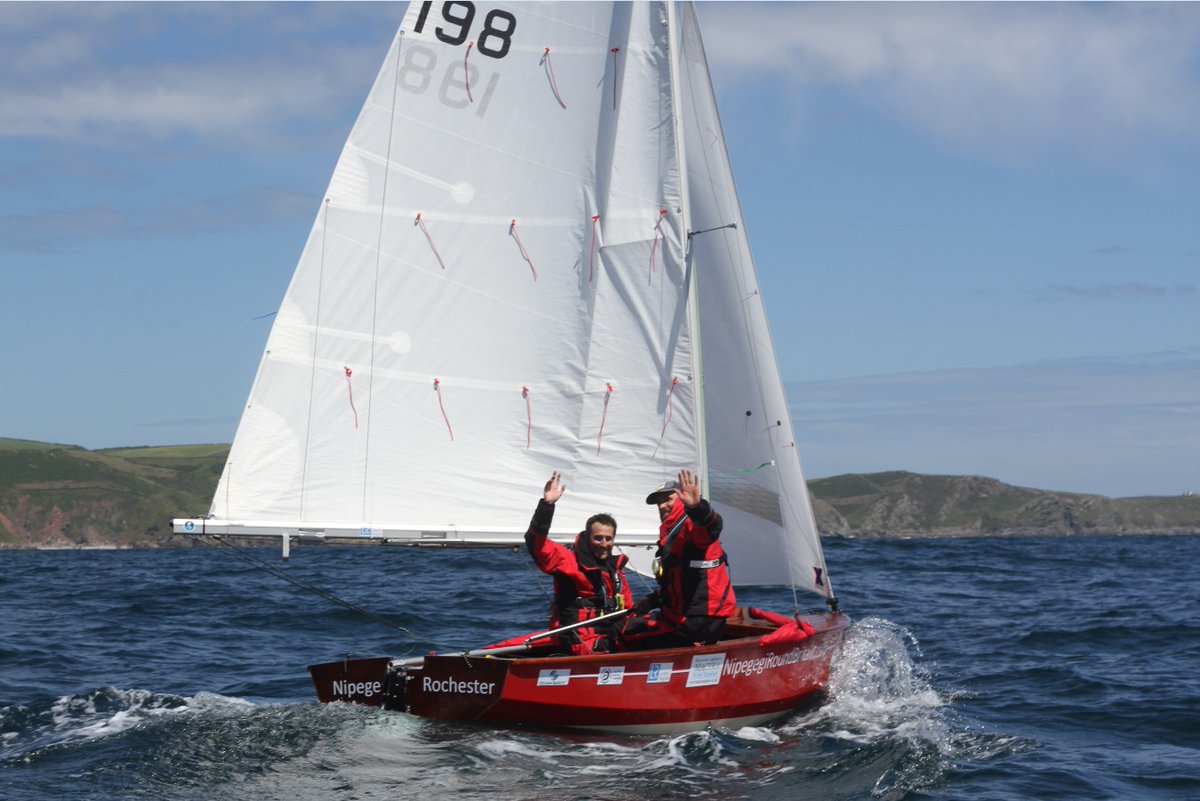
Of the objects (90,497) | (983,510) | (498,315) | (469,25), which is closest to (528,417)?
(498,315)

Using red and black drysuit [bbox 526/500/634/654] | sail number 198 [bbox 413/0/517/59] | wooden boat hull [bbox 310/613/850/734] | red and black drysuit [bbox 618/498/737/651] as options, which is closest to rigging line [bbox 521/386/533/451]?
red and black drysuit [bbox 526/500/634/654]

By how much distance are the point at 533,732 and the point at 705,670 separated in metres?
1.64

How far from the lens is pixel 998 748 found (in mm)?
12172

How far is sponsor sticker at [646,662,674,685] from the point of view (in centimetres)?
1152

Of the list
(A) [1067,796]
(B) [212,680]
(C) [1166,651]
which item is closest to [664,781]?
(A) [1067,796]

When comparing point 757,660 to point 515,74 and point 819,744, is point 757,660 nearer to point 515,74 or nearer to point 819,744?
point 819,744

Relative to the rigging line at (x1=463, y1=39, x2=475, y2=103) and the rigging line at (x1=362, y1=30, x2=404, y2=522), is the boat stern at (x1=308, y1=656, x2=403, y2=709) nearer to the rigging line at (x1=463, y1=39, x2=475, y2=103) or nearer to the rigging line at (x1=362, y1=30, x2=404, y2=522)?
the rigging line at (x1=362, y1=30, x2=404, y2=522)

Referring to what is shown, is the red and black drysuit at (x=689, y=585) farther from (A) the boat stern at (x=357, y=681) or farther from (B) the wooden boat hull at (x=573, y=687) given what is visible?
(A) the boat stern at (x=357, y=681)

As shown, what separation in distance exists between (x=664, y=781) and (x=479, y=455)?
419 centimetres

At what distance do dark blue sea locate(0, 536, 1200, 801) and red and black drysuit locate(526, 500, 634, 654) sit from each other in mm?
289

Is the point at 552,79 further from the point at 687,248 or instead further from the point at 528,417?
the point at 528,417

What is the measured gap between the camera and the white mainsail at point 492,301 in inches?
508

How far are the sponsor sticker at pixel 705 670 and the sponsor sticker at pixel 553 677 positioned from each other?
1168 millimetres

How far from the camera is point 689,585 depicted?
12133 millimetres
